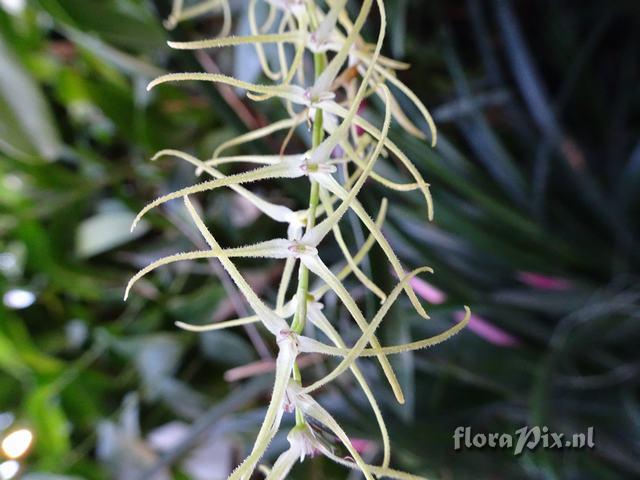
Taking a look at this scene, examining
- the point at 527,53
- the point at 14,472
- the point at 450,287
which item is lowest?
the point at 14,472

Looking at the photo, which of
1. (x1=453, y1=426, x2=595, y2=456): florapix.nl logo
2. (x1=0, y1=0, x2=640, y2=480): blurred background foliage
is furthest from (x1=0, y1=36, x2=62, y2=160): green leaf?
(x1=453, y1=426, x2=595, y2=456): florapix.nl logo

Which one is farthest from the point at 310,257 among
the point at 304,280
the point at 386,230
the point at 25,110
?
the point at 25,110

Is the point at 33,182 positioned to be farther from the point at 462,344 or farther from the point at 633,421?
the point at 633,421

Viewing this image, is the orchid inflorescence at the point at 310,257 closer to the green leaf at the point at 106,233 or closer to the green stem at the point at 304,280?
the green stem at the point at 304,280

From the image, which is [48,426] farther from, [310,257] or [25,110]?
[310,257]

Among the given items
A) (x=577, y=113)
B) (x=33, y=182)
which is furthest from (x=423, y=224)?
(x=33, y=182)

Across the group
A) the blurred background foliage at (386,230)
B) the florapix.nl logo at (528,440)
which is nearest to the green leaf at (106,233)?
the blurred background foliage at (386,230)

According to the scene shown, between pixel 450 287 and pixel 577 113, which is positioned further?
pixel 577 113
